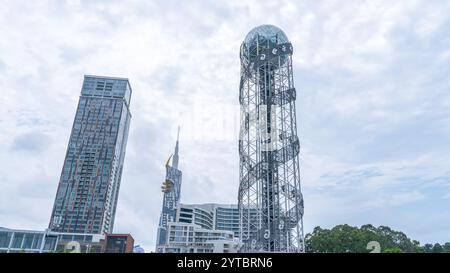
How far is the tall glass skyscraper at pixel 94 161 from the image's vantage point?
8869 cm

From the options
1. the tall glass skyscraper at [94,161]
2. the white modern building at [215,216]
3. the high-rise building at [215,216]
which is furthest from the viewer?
the tall glass skyscraper at [94,161]

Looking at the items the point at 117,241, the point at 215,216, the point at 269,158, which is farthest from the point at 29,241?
the point at 215,216

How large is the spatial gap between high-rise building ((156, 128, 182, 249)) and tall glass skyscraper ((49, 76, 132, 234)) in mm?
16863

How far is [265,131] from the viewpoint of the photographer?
85.5 feet

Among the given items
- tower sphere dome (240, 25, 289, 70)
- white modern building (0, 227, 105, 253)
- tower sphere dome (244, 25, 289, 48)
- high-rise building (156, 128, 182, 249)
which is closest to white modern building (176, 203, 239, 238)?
high-rise building (156, 128, 182, 249)

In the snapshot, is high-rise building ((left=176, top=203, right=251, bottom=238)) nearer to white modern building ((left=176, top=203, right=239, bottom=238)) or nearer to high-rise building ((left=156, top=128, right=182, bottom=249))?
white modern building ((left=176, top=203, right=239, bottom=238))

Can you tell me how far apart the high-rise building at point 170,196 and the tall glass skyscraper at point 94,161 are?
16.9 metres

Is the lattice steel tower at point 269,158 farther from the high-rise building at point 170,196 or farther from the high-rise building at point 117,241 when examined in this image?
the high-rise building at point 170,196

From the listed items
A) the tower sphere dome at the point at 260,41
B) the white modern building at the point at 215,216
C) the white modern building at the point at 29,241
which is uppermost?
the tower sphere dome at the point at 260,41

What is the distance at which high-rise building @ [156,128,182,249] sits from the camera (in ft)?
289

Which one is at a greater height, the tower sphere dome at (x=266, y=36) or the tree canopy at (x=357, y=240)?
the tower sphere dome at (x=266, y=36)

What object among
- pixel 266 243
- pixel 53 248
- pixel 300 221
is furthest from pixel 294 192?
pixel 53 248

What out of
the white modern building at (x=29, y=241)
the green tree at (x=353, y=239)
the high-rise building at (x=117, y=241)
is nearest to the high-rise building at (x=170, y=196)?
the high-rise building at (x=117, y=241)

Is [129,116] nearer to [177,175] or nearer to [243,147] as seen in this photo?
[177,175]
